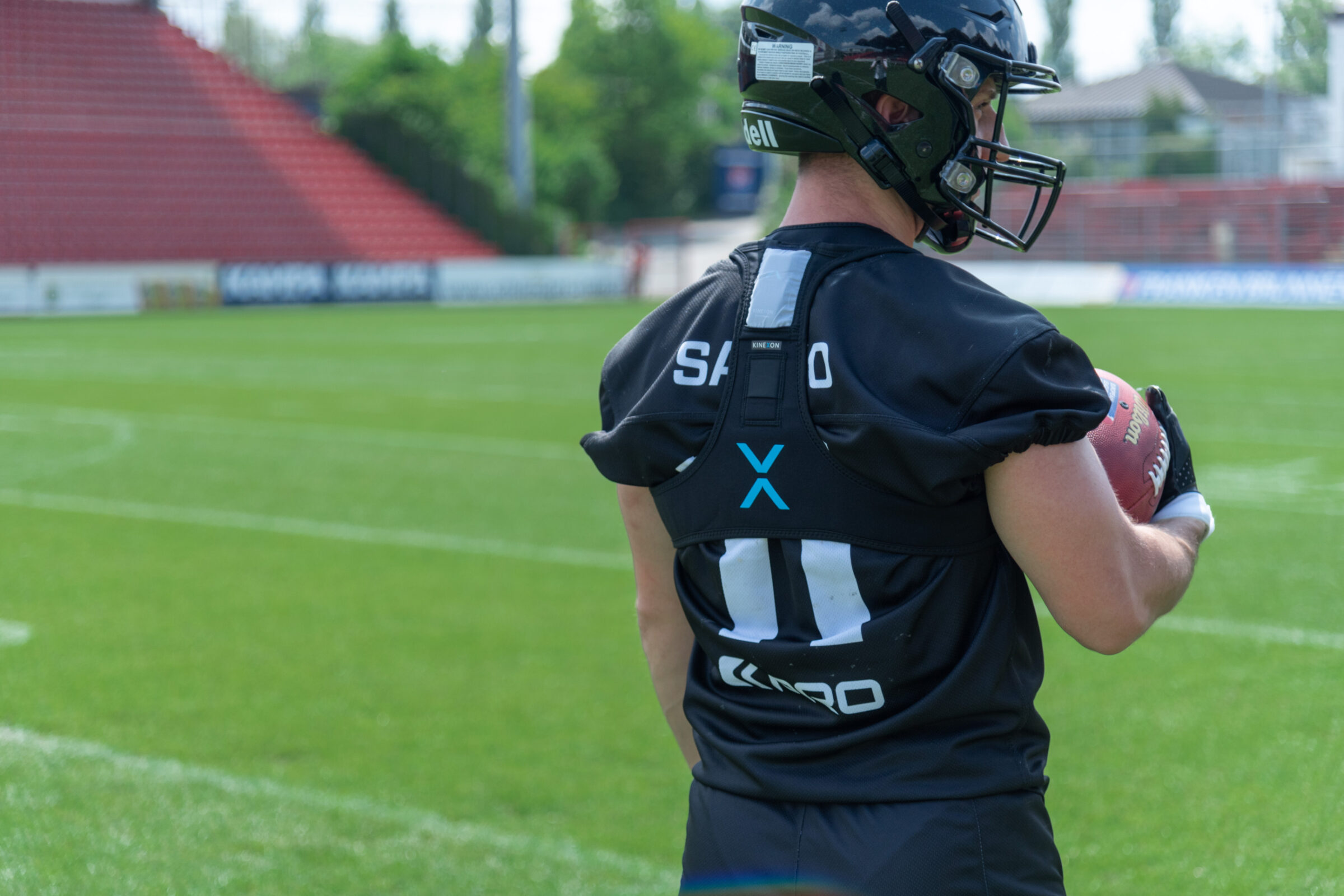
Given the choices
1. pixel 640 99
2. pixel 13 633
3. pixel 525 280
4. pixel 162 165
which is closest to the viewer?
pixel 13 633

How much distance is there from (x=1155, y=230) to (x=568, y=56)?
50.0 meters

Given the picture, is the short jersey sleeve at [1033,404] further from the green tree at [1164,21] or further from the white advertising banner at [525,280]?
the green tree at [1164,21]

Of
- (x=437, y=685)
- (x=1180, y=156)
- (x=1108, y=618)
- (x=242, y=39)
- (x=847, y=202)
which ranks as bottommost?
(x=1180, y=156)

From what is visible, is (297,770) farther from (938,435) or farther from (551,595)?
(938,435)

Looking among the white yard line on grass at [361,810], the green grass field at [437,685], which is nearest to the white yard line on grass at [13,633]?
the green grass field at [437,685]

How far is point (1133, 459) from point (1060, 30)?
96363mm

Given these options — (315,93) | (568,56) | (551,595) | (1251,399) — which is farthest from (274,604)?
(568,56)

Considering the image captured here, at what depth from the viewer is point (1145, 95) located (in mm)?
53594

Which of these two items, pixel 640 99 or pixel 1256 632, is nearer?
pixel 1256 632

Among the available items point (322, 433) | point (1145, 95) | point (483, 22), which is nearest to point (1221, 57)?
point (1145, 95)

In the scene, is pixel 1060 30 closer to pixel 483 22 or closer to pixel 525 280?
pixel 483 22

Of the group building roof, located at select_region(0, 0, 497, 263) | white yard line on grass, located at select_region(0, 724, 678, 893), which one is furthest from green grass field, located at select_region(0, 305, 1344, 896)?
building roof, located at select_region(0, 0, 497, 263)

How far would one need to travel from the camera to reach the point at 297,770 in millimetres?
4594

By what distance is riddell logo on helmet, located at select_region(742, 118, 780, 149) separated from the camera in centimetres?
190
